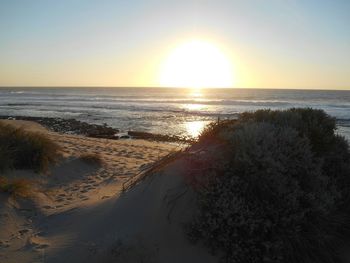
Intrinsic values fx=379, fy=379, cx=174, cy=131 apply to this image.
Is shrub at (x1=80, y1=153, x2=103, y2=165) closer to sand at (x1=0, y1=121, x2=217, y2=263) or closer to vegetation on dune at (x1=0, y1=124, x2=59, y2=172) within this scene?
vegetation on dune at (x1=0, y1=124, x2=59, y2=172)

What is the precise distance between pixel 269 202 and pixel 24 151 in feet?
20.8

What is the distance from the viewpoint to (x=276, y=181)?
4422mm

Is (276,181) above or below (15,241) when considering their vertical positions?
above

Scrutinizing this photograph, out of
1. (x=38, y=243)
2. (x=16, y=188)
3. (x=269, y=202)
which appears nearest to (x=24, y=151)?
(x=16, y=188)

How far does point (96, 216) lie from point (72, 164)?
4312 mm

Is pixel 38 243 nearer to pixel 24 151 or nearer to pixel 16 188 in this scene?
pixel 16 188

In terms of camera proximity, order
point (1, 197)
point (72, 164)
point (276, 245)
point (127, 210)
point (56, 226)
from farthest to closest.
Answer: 1. point (72, 164)
2. point (1, 197)
3. point (56, 226)
4. point (127, 210)
5. point (276, 245)

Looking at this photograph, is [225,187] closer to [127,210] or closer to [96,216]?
[127,210]

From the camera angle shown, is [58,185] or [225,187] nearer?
[225,187]

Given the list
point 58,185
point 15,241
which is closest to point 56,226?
point 15,241

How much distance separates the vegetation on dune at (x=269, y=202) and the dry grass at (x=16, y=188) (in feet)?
12.1

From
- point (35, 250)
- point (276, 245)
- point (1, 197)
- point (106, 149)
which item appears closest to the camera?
point (276, 245)

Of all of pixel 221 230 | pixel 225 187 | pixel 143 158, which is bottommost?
pixel 143 158

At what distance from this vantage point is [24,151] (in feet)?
28.7
